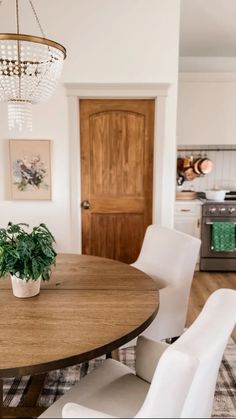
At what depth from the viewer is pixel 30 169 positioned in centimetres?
320

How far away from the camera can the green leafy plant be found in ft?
5.04

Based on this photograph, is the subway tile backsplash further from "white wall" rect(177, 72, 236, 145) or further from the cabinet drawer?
A: the cabinet drawer

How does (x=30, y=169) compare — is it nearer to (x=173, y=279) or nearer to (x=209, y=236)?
(x=173, y=279)

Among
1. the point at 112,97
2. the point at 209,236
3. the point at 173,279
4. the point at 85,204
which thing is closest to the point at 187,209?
the point at 209,236

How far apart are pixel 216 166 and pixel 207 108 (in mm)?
856

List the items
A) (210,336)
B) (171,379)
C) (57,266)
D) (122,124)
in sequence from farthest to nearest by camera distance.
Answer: (122,124) < (57,266) < (210,336) < (171,379)

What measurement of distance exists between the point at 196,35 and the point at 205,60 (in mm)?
806

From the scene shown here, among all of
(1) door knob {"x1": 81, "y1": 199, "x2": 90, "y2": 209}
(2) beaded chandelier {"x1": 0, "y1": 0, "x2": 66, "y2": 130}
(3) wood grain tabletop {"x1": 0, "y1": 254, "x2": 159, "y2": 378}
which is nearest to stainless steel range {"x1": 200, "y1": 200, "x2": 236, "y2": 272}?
(1) door knob {"x1": 81, "y1": 199, "x2": 90, "y2": 209}

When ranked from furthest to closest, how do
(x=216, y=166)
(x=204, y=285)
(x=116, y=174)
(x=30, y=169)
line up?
(x=216, y=166) → (x=204, y=285) → (x=116, y=174) → (x=30, y=169)

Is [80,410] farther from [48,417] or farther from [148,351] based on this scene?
[148,351]

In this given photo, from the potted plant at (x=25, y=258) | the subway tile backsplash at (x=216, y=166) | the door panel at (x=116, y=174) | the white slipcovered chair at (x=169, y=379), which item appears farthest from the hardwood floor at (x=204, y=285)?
the potted plant at (x=25, y=258)

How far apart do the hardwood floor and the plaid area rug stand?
2.60ft

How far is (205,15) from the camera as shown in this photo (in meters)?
3.28

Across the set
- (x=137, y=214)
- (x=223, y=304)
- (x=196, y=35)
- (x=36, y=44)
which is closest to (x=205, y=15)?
(x=196, y=35)
